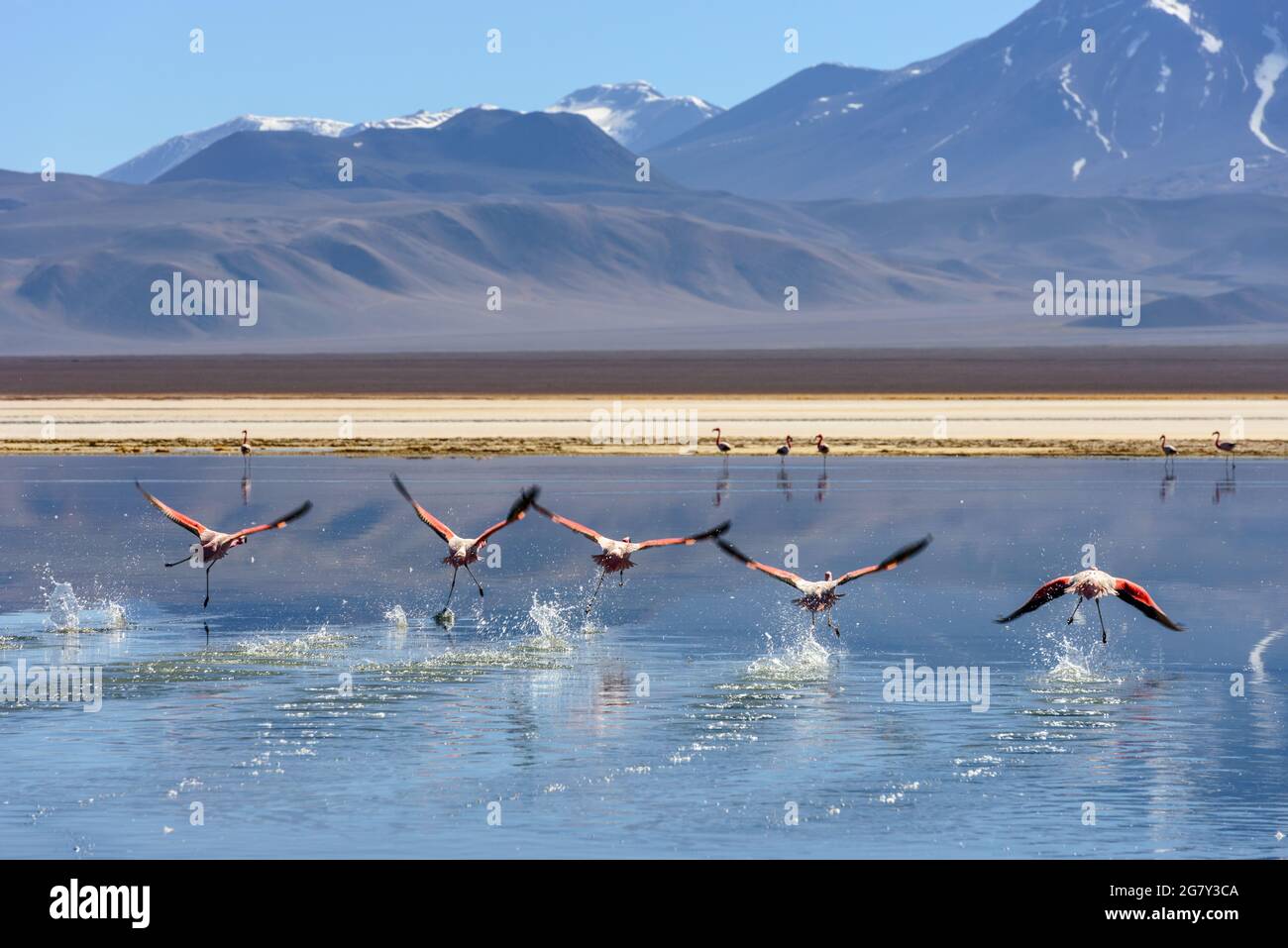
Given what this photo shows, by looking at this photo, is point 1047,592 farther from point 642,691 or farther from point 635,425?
point 635,425

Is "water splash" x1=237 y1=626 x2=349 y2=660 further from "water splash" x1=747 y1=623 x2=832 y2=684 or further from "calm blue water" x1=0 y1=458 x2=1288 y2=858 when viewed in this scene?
"water splash" x1=747 y1=623 x2=832 y2=684

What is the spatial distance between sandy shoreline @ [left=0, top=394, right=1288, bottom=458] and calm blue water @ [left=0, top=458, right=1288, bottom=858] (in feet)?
44.6

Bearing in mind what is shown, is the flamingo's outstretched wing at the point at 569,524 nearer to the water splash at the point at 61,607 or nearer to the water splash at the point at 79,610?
the water splash at the point at 79,610

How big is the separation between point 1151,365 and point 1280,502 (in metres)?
76.4

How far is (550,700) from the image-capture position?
18.6m

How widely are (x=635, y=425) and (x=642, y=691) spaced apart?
4115cm

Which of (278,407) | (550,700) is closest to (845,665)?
(550,700)

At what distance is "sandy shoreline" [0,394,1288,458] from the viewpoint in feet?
Result: 159

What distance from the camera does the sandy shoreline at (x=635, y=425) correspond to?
4834cm

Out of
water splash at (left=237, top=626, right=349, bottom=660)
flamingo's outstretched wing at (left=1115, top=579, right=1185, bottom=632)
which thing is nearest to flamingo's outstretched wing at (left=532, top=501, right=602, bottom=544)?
water splash at (left=237, top=626, right=349, bottom=660)

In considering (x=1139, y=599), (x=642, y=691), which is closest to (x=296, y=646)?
(x=642, y=691)

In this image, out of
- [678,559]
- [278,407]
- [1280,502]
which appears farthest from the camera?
[278,407]
